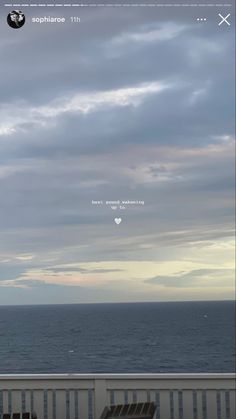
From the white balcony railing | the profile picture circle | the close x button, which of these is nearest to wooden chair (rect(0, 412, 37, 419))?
the white balcony railing

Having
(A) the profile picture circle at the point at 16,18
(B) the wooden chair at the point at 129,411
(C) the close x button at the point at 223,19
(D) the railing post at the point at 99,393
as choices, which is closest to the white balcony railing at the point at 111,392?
(D) the railing post at the point at 99,393

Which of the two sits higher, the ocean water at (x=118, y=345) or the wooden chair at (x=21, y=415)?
the wooden chair at (x=21, y=415)

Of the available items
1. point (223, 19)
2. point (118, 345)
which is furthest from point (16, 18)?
point (118, 345)

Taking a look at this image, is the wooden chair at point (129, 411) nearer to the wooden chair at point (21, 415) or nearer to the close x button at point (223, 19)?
the wooden chair at point (21, 415)

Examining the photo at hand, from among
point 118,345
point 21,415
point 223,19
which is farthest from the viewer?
point 118,345

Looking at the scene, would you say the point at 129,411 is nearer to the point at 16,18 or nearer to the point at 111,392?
the point at 111,392

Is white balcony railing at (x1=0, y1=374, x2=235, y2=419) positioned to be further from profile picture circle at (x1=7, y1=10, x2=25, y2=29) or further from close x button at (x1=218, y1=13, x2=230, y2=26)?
profile picture circle at (x1=7, y1=10, x2=25, y2=29)

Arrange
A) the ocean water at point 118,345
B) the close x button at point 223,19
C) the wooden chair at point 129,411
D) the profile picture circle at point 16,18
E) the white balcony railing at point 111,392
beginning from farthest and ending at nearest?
the ocean water at point 118,345, the profile picture circle at point 16,18, the close x button at point 223,19, the white balcony railing at point 111,392, the wooden chair at point 129,411
